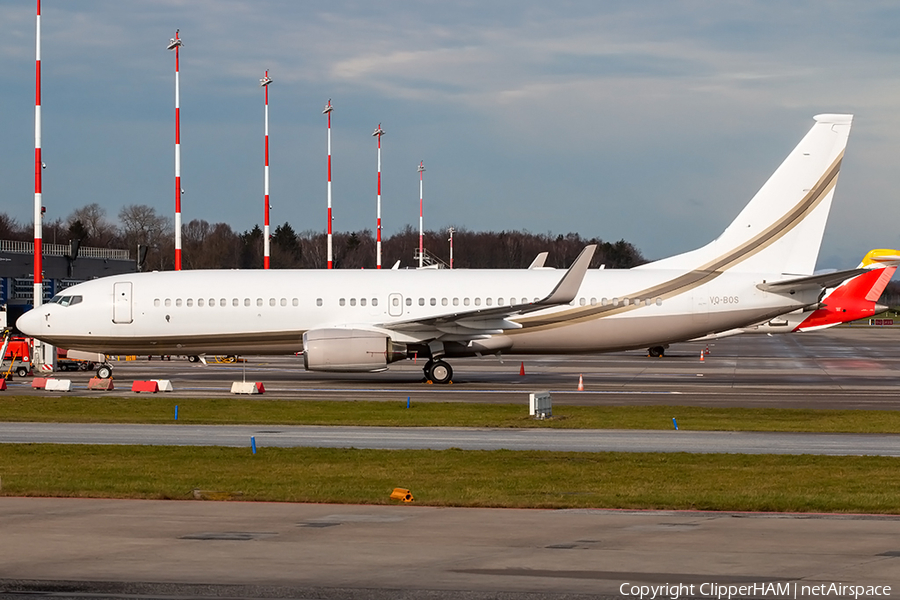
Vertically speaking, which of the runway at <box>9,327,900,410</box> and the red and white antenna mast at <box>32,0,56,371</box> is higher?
the red and white antenna mast at <box>32,0,56,371</box>

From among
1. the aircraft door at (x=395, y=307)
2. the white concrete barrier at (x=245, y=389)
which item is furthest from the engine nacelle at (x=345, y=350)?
the white concrete barrier at (x=245, y=389)

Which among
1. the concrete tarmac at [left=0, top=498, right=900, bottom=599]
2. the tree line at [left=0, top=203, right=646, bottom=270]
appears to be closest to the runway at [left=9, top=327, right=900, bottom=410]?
the concrete tarmac at [left=0, top=498, right=900, bottom=599]

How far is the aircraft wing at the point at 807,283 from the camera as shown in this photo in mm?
36562

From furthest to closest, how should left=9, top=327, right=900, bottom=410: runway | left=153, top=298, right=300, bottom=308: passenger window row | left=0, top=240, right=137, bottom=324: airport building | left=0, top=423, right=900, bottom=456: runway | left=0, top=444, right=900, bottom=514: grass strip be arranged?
left=0, top=240, right=137, bottom=324: airport building, left=153, top=298, right=300, bottom=308: passenger window row, left=9, top=327, right=900, bottom=410: runway, left=0, top=423, right=900, bottom=456: runway, left=0, top=444, right=900, bottom=514: grass strip

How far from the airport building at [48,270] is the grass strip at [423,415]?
48212 millimetres

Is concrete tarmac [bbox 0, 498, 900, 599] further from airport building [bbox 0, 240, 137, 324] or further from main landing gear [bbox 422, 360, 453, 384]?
airport building [bbox 0, 240, 137, 324]

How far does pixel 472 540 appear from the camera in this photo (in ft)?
39.7

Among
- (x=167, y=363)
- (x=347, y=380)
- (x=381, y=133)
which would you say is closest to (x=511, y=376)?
(x=347, y=380)

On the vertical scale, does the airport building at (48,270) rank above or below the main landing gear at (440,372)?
above

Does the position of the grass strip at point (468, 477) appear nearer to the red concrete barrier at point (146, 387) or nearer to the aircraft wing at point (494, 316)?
the red concrete barrier at point (146, 387)

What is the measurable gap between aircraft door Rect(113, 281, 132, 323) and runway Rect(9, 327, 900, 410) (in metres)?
2.44

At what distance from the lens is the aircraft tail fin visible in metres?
39.8

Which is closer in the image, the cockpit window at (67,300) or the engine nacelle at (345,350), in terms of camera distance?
the engine nacelle at (345,350)

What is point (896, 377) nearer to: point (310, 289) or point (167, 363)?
point (310, 289)
